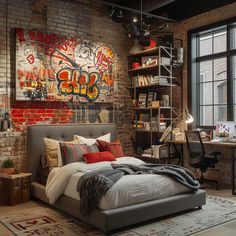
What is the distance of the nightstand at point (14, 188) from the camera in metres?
4.71

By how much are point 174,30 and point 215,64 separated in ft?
4.13

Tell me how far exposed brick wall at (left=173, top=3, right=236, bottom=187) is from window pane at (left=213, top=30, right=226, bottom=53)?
0.29 meters

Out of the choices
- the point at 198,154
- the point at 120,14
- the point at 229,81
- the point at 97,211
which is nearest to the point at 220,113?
the point at 229,81

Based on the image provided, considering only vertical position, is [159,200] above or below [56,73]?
below

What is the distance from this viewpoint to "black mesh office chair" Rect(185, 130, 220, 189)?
219 inches

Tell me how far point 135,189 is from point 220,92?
3.35 meters

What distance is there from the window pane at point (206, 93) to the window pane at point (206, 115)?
0.11 m

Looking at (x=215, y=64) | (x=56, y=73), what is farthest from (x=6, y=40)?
(x=215, y=64)

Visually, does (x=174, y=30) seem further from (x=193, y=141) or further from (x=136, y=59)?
(x=193, y=141)

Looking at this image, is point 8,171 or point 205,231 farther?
point 8,171

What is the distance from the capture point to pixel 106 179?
3.68 metres

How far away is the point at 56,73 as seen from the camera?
5.88 m

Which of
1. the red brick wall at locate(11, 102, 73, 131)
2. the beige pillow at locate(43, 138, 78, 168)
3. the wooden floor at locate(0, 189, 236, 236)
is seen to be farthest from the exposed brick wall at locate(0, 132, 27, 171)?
the wooden floor at locate(0, 189, 236, 236)

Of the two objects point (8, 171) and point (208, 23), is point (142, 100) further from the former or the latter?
point (8, 171)
